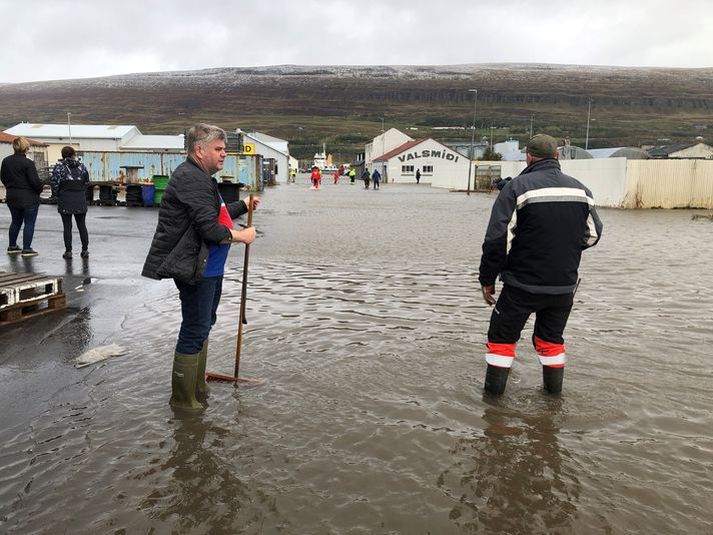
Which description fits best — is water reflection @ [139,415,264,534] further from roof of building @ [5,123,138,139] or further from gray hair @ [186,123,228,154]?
roof of building @ [5,123,138,139]

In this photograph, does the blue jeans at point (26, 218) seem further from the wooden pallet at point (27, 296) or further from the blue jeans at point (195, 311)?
the blue jeans at point (195, 311)

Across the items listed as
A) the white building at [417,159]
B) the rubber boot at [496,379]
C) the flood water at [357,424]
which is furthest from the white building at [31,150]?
the white building at [417,159]

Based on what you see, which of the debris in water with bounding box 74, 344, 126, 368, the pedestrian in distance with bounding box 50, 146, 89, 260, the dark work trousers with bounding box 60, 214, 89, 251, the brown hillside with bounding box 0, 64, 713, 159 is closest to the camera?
the debris in water with bounding box 74, 344, 126, 368

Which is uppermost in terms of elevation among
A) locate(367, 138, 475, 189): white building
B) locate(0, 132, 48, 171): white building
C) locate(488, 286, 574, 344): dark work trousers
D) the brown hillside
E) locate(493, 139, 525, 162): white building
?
the brown hillside

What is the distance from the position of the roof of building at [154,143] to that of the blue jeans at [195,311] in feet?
214

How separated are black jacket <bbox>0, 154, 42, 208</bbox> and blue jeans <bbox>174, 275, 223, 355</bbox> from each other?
7.21m

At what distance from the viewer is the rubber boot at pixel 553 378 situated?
482 cm

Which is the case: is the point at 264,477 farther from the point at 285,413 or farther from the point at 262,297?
the point at 262,297

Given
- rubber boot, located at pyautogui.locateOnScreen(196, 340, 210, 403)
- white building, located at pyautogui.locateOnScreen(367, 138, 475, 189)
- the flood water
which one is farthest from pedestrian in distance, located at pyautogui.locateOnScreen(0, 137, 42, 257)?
white building, located at pyautogui.locateOnScreen(367, 138, 475, 189)

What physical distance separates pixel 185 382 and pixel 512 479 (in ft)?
7.52

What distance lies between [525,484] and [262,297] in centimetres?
534

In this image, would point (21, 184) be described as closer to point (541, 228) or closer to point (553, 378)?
point (541, 228)

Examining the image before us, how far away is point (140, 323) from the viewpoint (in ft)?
22.4

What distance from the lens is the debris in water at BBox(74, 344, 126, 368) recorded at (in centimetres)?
540
